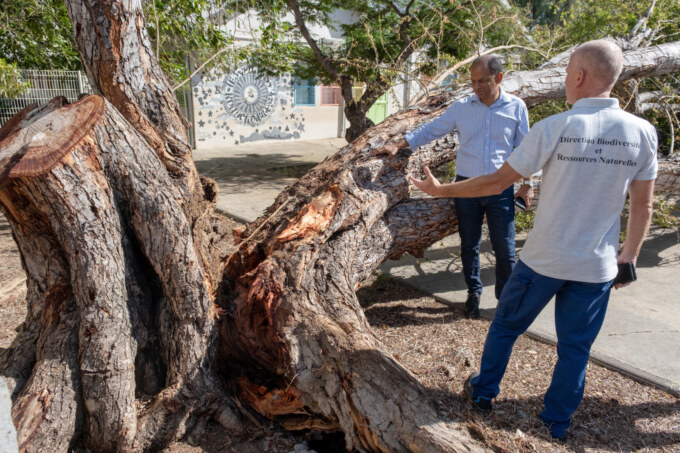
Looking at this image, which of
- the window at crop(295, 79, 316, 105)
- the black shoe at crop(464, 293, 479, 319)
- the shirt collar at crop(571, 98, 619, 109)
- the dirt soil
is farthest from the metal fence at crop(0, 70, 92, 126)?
the shirt collar at crop(571, 98, 619, 109)

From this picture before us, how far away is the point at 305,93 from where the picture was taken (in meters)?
18.0

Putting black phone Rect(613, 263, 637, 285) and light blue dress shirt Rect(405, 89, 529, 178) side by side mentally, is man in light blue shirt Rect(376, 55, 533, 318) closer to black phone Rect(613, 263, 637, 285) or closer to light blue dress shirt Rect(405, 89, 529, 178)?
light blue dress shirt Rect(405, 89, 529, 178)

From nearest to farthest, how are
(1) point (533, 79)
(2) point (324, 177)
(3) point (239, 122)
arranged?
1. (2) point (324, 177)
2. (1) point (533, 79)
3. (3) point (239, 122)

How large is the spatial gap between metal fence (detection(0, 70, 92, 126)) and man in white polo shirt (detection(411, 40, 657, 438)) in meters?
9.39

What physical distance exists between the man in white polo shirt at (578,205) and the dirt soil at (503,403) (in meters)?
0.26

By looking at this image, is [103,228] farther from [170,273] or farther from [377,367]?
[377,367]

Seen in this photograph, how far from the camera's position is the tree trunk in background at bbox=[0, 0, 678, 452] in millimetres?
2582

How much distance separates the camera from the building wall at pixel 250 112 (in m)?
15.3

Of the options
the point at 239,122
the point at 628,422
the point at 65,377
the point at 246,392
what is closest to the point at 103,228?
the point at 65,377

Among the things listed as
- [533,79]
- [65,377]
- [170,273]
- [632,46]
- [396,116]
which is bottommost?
[65,377]

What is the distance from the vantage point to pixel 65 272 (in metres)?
2.84

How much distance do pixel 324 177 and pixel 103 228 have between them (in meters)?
1.81

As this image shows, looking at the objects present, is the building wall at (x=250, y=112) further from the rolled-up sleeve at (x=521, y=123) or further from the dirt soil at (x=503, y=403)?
the rolled-up sleeve at (x=521, y=123)

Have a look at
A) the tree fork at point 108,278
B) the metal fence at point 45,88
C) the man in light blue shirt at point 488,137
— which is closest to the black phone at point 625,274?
the man in light blue shirt at point 488,137
